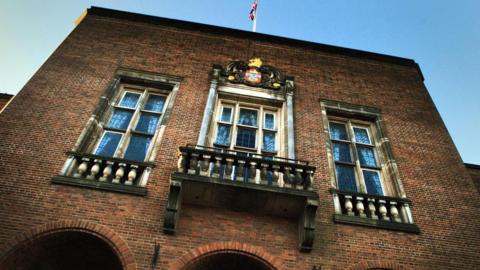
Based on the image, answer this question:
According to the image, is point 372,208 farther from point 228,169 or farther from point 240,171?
point 228,169

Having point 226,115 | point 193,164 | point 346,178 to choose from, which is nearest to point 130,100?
point 226,115

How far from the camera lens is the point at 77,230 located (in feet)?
25.2

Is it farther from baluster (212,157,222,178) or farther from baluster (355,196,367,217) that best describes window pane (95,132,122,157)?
baluster (355,196,367,217)

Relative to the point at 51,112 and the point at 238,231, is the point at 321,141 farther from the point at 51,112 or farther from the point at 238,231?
the point at 51,112

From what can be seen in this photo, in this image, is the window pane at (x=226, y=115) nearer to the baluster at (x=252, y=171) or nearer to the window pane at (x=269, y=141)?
the window pane at (x=269, y=141)

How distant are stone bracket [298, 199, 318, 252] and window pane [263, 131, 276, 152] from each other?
2.64 meters

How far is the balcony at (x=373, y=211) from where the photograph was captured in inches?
344

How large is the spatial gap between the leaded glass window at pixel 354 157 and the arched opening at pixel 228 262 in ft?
11.2

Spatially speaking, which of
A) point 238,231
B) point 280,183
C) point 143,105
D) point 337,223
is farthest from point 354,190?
point 143,105

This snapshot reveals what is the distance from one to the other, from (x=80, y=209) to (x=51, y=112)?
11.8ft

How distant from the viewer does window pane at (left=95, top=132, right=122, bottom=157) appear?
9781mm

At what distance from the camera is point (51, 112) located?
10188 mm

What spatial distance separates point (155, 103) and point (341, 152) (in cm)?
604

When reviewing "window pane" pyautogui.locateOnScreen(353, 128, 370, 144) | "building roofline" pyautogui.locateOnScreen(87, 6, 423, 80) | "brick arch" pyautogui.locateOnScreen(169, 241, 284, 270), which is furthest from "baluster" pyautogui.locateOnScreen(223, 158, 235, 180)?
"building roofline" pyautogui.locateOnScreen(87, 6, 423, 80)
